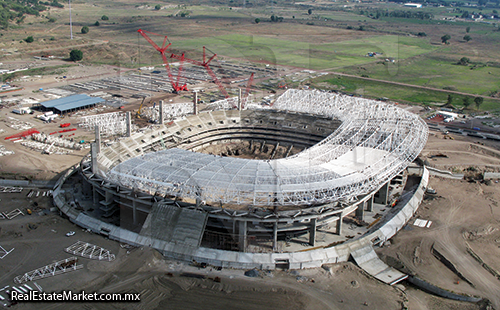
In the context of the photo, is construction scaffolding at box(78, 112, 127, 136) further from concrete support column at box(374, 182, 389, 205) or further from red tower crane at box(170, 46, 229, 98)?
concrete support column at box(374, 182, 389, 205)

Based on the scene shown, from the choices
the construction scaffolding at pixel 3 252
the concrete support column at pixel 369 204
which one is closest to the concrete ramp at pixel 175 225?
the construction scaffolding at pixel 3 252

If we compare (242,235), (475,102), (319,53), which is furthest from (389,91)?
(242,235)

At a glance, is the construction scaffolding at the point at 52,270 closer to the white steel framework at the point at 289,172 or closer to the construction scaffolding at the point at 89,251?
the construction scaffolding at the point at 89,251

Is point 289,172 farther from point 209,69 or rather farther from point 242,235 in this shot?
point 209,69

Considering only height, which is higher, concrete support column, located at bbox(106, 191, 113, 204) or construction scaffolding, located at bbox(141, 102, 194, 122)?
construction scaffolding, located at bbox(141, 102, 194, 122)

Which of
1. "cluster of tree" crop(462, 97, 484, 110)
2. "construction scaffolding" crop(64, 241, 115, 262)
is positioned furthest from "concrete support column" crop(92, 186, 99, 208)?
"cluster of tree" crop(462, 97, 484, 110)
